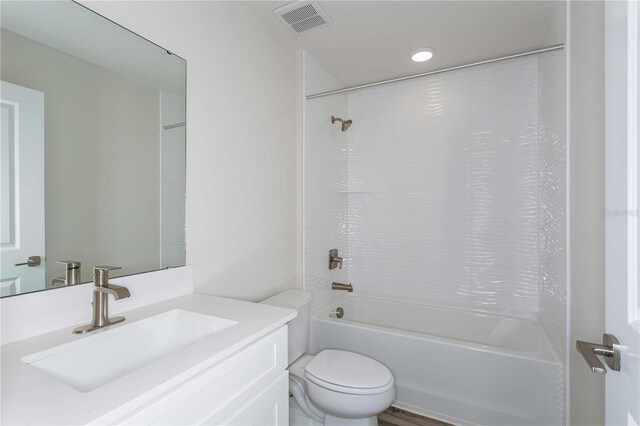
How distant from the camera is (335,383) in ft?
4.61

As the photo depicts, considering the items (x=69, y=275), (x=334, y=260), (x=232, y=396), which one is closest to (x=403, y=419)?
(x=334, y=260)

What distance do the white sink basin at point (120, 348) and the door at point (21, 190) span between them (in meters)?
0.23

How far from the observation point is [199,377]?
2.29 feet

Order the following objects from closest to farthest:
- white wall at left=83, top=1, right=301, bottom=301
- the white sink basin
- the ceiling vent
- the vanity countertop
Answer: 1. the vanity countertop
2. the white sink basin
3. white wall at left=83, top=1, right=301, bottom=301
4. the ceiling vent

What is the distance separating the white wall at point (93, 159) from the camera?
0.90 metres

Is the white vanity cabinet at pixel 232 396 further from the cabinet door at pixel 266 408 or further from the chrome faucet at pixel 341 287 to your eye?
the chrome faucet at pixel 341 287

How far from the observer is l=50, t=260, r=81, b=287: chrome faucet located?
2.95ft

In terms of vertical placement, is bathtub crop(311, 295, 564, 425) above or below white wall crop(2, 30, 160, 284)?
below

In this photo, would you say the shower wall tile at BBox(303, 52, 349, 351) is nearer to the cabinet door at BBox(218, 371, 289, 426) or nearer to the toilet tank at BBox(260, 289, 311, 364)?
the toilet tank at BBox(260, 289, 311, 364)

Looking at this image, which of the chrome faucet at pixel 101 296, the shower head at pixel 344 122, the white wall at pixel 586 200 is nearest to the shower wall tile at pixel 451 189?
the shower head at pixel 344 122

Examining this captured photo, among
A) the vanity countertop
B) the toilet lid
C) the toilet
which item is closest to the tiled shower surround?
the toilet

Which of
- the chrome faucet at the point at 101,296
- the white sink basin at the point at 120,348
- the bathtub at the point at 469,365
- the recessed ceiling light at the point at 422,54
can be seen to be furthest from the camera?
the recessed ceiling light at the point at 422,54

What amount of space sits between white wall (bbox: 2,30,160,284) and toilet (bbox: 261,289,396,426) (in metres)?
0.88

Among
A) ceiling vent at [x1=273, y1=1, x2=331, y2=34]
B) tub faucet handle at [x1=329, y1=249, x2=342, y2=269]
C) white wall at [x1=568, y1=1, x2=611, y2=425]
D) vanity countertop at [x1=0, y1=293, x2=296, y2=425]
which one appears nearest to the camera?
vanity countertop at [x1=0, y1=293, x2=296, y2=425]
